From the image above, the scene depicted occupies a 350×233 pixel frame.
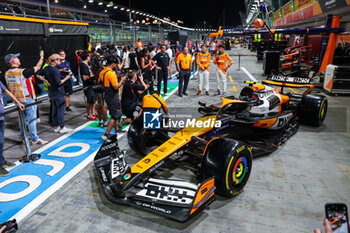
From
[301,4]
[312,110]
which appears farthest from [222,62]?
[301,4]

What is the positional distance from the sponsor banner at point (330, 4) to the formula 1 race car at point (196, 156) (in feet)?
37.1

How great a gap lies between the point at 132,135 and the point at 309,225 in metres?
3.22

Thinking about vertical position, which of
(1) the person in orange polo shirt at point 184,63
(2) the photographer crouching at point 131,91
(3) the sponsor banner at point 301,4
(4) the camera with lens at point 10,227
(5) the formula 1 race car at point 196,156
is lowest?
(4) the camera with lens at point 10,227

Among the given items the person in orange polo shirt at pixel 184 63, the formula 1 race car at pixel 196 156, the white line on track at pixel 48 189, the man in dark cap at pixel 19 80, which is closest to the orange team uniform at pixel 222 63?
the person in orange polo shirt at pixel 184 63

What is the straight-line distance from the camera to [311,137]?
6.19 meters

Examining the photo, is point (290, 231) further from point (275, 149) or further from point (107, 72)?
point (107, 72)

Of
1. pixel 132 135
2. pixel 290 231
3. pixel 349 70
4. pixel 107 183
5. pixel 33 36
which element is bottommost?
pixel 290 231

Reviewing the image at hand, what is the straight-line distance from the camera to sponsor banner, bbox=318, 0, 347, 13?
13090 mm

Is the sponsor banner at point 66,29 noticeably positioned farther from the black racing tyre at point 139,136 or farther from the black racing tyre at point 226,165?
the black racing tyre at point 226,165

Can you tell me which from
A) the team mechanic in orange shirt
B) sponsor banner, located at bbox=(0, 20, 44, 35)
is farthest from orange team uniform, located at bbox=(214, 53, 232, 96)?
sponsor banner, located at bbox=(0, 20, 44, 35)

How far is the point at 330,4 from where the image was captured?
48.6ft

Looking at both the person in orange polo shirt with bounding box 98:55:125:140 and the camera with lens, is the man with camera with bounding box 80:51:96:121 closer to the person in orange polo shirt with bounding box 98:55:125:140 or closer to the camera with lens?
the person in orange polo shirt with bounding box 98:55:125:140

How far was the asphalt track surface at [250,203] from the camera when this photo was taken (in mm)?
3186

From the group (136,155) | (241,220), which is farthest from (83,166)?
(241,220)
